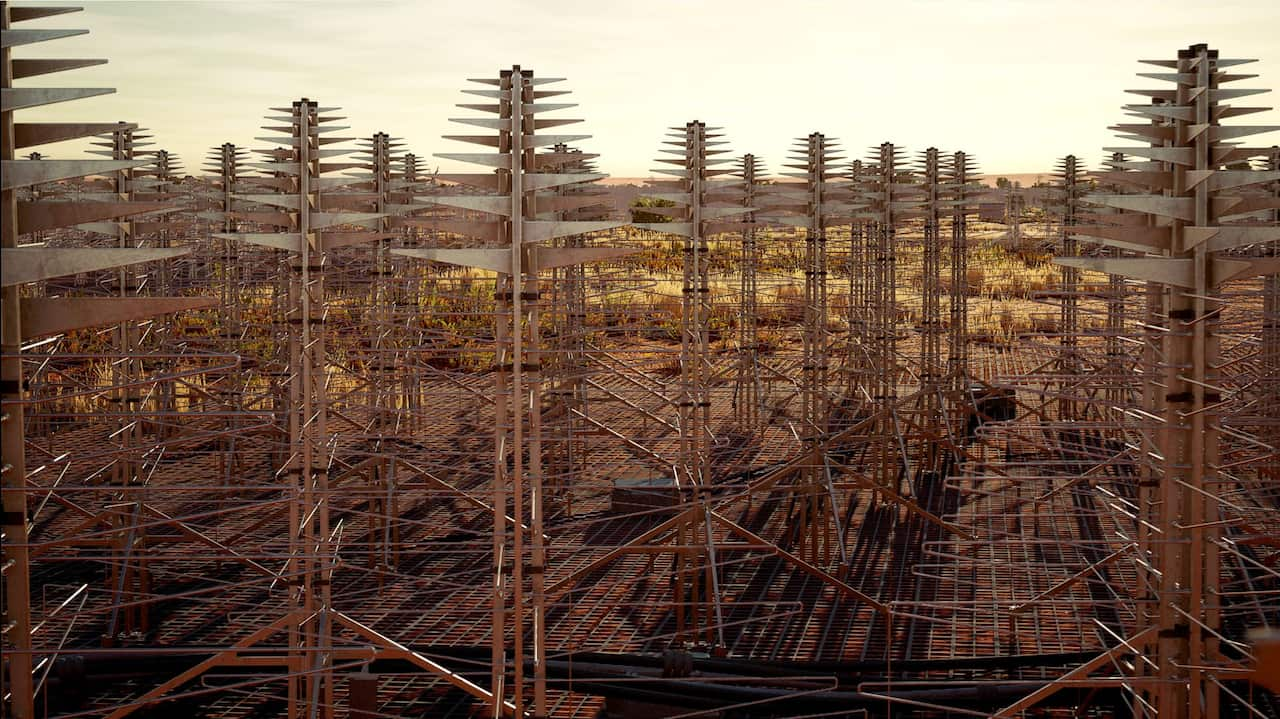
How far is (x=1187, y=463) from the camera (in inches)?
282

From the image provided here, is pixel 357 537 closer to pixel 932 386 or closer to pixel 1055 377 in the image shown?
pixel 932 386

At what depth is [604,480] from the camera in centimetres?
1673

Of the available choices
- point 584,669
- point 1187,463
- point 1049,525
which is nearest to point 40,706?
point 584,669

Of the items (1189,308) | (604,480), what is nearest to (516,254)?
(1189,308)

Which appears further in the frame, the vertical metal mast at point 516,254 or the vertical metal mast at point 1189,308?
the vertical metal mast at point 516,254

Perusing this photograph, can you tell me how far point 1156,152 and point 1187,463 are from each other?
1600mm

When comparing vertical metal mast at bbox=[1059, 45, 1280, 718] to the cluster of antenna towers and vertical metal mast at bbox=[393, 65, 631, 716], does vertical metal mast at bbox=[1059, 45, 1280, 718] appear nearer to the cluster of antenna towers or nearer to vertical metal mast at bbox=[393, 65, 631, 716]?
the cluster of antenna towers

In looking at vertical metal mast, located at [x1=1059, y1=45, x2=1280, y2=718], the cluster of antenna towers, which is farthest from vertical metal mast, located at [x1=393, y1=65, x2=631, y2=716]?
vertical metal mast, located at [x1=1059, y1=45, x2=1280, y2=718]

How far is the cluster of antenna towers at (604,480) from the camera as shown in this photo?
688 centimetres

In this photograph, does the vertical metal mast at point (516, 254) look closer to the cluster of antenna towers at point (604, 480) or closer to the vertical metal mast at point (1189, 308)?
the cluster of antenna towers at point (604, 480)

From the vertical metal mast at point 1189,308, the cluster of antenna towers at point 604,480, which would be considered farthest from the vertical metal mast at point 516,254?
the vertical metal mast at point 1189,308

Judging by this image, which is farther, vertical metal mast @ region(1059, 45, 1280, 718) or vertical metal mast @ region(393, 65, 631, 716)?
vertical metal mast @ region(393, 65, 631, 716)

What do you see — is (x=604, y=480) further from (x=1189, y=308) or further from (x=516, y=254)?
(x=1189, y=308)

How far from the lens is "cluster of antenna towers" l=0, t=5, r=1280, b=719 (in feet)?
22.6
